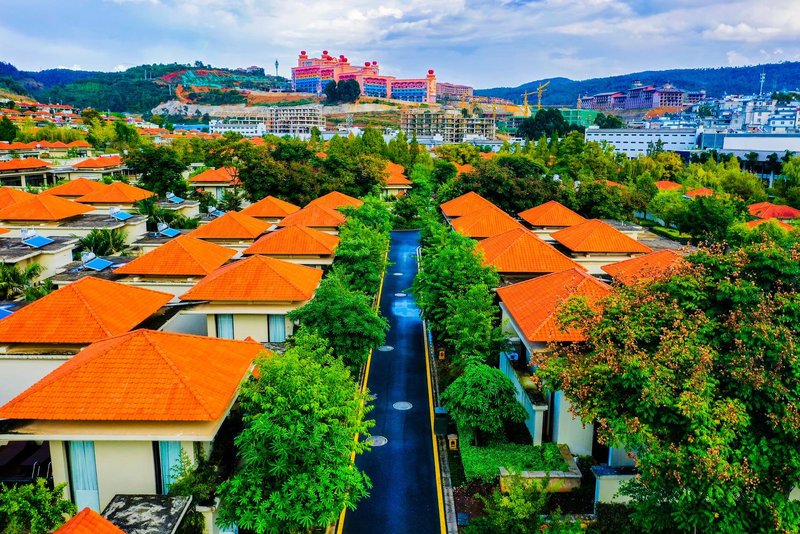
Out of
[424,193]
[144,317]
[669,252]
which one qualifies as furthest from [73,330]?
[424,193]

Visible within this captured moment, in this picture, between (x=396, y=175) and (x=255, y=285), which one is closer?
(x=255, y=285)

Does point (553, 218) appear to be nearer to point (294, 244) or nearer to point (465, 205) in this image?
point (465, 205)

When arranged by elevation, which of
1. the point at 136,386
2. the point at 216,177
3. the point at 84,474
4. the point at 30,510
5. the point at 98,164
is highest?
the point at 98,164

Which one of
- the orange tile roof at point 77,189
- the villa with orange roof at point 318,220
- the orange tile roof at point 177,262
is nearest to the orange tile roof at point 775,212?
the villa with orange roof at point 318,220

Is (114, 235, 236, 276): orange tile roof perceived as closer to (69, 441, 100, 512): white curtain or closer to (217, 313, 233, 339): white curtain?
(217, 313, 233, 339): white curtain

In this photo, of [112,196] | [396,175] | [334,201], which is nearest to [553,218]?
[334,201]

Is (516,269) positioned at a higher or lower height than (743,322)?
lower

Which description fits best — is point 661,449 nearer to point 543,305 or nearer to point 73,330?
point 543,305
